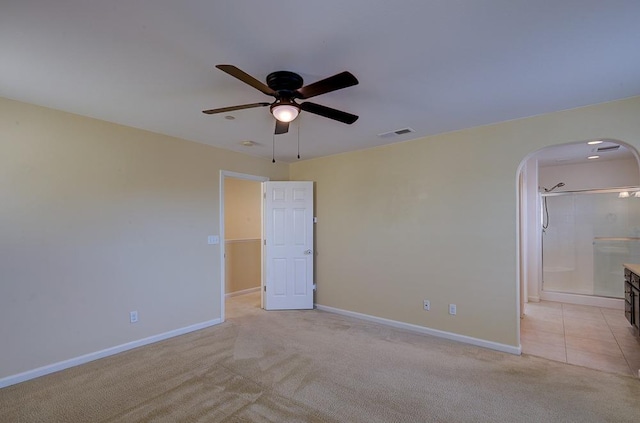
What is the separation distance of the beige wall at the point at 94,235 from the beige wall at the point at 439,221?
6.58 ft

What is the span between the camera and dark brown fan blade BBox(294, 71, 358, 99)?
1.67 m

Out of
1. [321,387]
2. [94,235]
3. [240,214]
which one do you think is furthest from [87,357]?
[240,214]

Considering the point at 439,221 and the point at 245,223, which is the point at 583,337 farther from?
the point at 245,223

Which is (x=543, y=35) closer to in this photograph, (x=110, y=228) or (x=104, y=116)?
(x=104, y=116)

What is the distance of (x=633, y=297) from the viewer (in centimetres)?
349

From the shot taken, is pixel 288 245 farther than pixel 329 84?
Yes

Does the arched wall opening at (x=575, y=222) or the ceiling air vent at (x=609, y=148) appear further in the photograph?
the arched wall opening at (x=575, y=222)

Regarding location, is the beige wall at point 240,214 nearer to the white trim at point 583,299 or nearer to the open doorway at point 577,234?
the open doorway at point 577,234

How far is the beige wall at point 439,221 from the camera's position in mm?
3100

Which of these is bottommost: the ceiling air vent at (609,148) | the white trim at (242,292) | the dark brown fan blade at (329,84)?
the white trim at (242,292)

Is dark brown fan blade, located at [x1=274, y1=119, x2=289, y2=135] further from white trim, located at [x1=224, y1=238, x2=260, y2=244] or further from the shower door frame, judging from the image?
the shower door frame

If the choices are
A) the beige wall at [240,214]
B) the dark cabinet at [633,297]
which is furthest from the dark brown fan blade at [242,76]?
the beige wall at [240,214]

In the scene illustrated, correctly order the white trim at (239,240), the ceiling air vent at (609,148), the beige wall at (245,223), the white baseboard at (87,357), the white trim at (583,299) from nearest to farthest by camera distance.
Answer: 1. the white baseboard at (87,357)
2. the ceiling air vent at (609,148)
3. the white trim at (583,299)
4. the white trim at (239,240)
5. the beige wall at (245,223)

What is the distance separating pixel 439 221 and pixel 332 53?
2.53 meters
